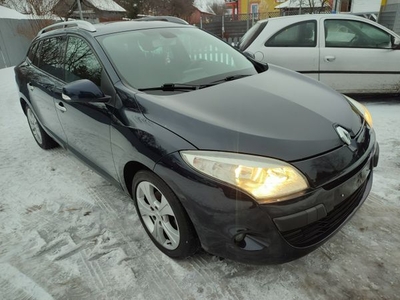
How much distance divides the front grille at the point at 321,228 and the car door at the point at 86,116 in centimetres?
147

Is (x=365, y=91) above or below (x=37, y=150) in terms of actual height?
above

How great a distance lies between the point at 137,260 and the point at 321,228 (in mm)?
1272

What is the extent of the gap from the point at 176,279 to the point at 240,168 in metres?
0.93

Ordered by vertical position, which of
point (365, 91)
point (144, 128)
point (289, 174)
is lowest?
point (365, 91)

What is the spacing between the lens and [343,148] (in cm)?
181

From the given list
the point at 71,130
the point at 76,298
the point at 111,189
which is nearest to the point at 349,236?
the point at 76,298

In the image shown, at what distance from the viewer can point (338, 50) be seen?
16.4ft

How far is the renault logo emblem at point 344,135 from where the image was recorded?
1850 mm

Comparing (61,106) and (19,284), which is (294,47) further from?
(19,284)

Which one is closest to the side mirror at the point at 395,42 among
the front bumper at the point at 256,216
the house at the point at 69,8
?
the front bumper at the point at 256,216

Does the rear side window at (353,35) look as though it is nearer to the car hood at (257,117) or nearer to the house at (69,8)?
the car hood at (257,117)

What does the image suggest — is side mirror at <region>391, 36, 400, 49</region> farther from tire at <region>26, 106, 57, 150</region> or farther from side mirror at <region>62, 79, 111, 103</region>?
tire at <region>26, 106, 57, 150</region>

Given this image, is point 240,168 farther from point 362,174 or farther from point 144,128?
point 362,174

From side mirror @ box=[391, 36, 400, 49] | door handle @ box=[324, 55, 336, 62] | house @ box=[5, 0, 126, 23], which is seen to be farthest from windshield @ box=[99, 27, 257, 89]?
house @ box=[5, 0, 126, 23]
